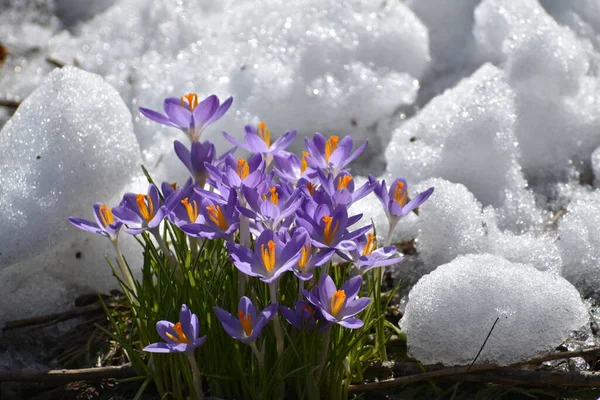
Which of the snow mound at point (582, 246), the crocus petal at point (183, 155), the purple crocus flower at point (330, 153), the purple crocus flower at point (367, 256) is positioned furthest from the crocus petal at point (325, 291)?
the snow mound at point (582, 246)

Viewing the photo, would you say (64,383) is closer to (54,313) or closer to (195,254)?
(54,313)

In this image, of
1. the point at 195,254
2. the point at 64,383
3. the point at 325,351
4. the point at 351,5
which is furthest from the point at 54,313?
the point at 351,5

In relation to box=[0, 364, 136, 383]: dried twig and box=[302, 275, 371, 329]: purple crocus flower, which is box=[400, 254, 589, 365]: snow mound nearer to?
box=[302, 275, 371, 329]: purple crocus flower

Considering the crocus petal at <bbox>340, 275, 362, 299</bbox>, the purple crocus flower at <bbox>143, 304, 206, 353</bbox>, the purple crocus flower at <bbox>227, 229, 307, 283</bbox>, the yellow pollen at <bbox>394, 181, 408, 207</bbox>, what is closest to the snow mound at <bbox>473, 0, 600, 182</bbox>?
the yellow pollen at <bbox>394, 181, 408, 207</bbox>

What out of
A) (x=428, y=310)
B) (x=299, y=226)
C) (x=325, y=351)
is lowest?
(x=428, y=310)

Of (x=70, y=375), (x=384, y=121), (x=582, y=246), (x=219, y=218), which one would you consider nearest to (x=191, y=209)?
(x=219, y=218)

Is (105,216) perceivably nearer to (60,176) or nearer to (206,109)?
(206,109)
